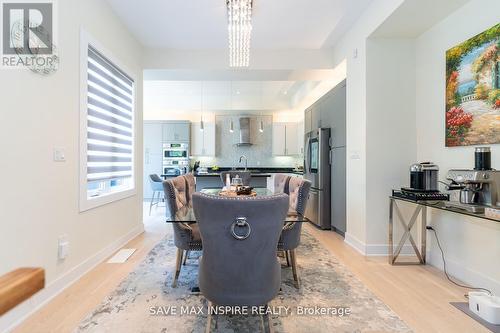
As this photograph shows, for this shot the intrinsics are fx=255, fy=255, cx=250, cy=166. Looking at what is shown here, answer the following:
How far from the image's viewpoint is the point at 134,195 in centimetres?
373

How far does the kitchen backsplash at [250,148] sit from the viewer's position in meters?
7.60

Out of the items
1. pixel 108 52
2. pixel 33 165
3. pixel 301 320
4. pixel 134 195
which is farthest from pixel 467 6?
pixel 134 195

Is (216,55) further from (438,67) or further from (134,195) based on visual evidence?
(438,67)

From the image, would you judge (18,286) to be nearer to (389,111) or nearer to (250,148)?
(389,111)

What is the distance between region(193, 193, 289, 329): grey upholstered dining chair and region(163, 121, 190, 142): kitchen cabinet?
20.3ft

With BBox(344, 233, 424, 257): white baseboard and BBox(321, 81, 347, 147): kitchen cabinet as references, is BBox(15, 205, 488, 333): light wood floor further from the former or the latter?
BBox(321, 81, 347, 147): kitchen cabinet

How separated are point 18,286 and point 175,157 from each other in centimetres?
689

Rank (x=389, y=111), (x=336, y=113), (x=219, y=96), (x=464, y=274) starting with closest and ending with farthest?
(x=464, y=274)
(x=389, y=111)
(x=336, y=113)
(x=219, y=96)

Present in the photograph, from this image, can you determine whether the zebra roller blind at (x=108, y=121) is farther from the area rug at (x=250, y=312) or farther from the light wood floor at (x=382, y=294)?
the area rug at (x=250, y=312)

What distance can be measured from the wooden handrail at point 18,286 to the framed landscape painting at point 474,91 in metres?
2.90

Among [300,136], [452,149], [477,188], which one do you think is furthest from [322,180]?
[300,136]

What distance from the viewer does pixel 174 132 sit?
23.7ft

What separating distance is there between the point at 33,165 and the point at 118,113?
1.55 m

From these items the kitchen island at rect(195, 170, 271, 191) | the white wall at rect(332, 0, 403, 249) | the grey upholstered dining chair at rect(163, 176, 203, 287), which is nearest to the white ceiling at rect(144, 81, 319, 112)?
the kitchen island at rect(195, 170, 271, 191)
